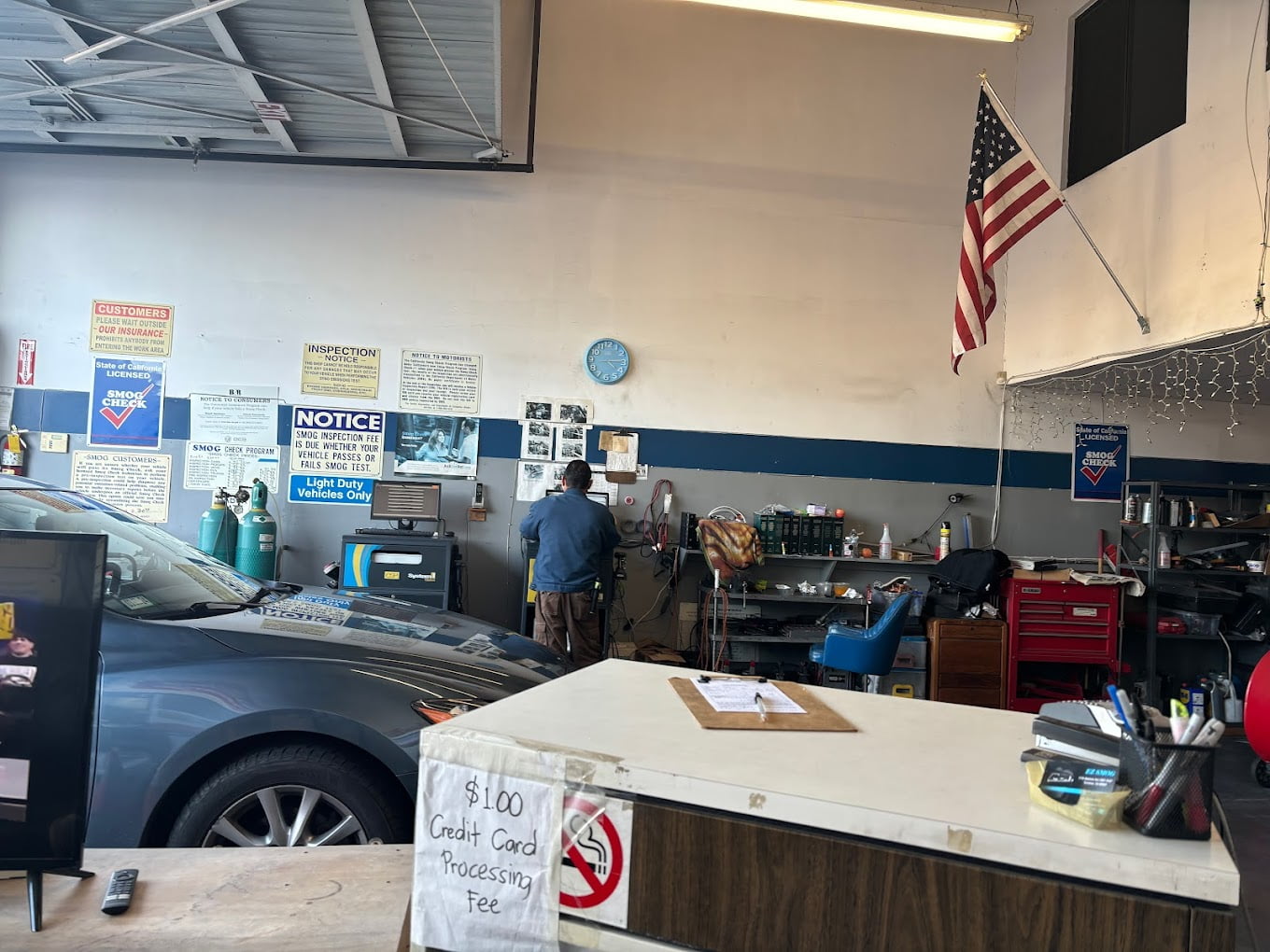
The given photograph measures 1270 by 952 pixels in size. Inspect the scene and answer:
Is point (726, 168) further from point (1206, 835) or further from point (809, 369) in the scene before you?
point (1206, 835)

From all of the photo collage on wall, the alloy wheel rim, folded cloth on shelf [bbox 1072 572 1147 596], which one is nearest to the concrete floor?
folded cloth on shelf [bbox 1072 572 1147 596]

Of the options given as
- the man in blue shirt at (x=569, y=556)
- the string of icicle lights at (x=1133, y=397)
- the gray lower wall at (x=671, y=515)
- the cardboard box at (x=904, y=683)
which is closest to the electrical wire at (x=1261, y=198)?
the string of icicle lights at (x=1133, y=397)

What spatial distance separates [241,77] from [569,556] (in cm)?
320

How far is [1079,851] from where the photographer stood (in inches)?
34.9

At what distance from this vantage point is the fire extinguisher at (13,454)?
526 cm

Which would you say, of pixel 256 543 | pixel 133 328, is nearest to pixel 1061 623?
pixel 256 543

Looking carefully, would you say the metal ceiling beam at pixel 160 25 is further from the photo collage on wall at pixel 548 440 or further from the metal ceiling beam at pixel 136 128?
the photo collage on wall at pixel 548 440

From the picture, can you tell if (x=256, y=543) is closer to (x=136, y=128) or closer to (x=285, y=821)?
(x=136, y=128)

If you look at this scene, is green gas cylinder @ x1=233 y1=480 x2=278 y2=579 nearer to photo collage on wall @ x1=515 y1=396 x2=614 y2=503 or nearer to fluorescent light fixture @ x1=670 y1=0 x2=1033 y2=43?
photo collage on wall @ x1=515 y1=396 x2=614 y2=503

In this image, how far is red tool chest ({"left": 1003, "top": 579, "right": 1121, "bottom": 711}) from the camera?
208 inches

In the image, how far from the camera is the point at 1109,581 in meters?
5.33

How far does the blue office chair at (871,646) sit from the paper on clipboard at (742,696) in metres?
3.11

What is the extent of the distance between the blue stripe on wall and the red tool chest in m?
0.98

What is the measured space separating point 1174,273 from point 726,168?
3.02 m
